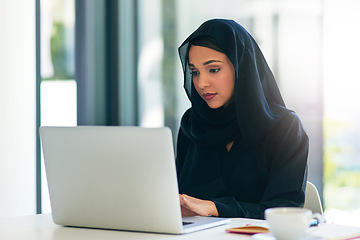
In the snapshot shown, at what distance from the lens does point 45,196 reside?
10.9ft

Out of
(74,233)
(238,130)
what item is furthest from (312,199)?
(74,233)

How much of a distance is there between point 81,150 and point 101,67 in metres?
2.33

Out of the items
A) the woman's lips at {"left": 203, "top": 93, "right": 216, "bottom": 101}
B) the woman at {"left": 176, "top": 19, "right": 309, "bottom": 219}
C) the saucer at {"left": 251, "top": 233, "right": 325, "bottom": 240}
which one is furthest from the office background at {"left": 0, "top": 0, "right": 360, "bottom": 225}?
the saucer at {"left": 251, "top": 233, "right": 325, "bottom": 240}

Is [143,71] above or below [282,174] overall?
above

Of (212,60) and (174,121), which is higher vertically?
(212,60)

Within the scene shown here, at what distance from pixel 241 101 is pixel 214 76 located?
0.42ft

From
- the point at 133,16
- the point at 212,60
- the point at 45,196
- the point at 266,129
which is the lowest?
the point at 45,196

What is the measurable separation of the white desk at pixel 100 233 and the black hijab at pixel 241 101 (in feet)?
1.62

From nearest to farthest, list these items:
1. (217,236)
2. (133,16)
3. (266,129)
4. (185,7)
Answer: (217,236) → (266,129) → (185,7) → (133,16)

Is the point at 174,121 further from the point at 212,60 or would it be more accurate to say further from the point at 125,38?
the point at 212,60

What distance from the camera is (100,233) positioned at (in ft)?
4.09

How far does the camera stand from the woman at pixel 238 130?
174 cm

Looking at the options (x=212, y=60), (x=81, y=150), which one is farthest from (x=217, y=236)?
(x=212, y=60)
